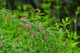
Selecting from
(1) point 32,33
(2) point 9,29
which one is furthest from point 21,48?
(2) point 9,29

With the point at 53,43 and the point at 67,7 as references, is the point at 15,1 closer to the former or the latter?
the point at 67,7

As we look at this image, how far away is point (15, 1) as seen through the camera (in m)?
5.18

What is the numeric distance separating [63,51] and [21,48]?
59 cm

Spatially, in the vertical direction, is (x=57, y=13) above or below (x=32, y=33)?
below

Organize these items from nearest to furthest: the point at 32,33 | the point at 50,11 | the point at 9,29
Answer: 1. the point at 32,33
2. the point at 9,29
3. the point at 50,11

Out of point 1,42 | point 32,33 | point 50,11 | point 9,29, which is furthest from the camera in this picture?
point 50,11

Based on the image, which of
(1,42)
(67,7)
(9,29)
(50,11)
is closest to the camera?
(1,42)

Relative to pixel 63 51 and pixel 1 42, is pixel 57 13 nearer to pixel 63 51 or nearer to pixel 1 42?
pixel 63 51

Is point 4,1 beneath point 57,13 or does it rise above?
above

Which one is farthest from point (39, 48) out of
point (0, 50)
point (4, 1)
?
point (4, 1)

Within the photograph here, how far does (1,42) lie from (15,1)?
3067mm

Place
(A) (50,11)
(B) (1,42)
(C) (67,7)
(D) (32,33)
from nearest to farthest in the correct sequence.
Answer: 1. (B) (1,42)
2. (D) (32,33)
3. (C) (67,7)
4. (A) (50,11)

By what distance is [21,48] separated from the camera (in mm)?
2391

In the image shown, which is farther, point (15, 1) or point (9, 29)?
point (15, 1)
